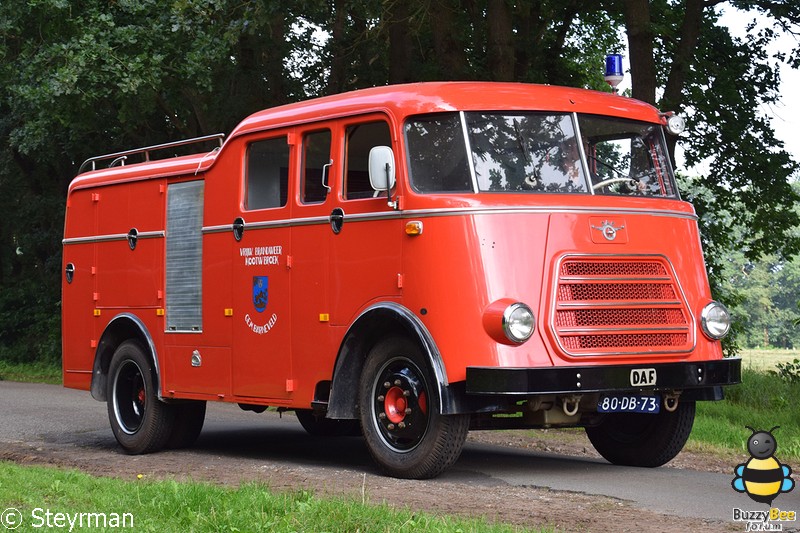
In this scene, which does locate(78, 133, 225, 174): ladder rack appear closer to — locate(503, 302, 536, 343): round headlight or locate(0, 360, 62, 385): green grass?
locate(503, 302, 536, 343): round headlight

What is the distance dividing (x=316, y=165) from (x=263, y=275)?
1.12 m

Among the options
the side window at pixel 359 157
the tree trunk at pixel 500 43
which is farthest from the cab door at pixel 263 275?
the tree trunk at pixel 500 43

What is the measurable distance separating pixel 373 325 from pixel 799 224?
18.0m

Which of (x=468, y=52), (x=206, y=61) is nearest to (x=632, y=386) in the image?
(x=206, y=61)

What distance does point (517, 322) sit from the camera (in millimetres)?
9617

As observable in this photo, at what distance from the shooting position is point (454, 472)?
1084 centimetres

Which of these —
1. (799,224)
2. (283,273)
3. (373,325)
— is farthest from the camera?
(799,224)

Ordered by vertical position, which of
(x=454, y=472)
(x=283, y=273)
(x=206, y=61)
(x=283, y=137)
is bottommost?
(x=454, y=472)

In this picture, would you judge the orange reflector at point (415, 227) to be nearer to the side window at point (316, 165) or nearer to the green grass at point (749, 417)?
the side window at point (316, 165)

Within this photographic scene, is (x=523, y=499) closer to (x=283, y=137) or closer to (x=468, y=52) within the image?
(x=283, y=137)

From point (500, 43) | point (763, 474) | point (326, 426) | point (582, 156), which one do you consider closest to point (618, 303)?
point (582, 156)

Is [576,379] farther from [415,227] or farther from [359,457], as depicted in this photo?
[359,457]

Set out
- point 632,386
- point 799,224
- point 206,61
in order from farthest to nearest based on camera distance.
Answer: point 799,224 → point 206,61 → point 632,386

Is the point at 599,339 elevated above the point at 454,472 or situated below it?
above
